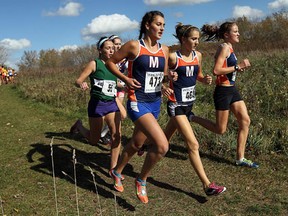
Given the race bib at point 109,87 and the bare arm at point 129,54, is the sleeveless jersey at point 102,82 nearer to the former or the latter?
the race bib at point 109,87

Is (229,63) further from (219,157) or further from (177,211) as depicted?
(177,211)

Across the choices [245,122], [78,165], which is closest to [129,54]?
[245,122]

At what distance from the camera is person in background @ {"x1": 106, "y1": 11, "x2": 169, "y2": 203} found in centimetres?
367

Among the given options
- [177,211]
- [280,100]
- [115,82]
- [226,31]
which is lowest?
[177,211]

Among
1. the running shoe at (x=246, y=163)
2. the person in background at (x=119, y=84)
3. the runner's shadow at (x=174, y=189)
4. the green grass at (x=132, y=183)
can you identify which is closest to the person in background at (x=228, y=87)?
the running shoe at (x=246, y=163)

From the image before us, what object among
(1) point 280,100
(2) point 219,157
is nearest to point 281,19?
(1) point 280,100

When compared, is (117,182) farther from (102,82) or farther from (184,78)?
(184,78)

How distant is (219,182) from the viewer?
15.1 ft

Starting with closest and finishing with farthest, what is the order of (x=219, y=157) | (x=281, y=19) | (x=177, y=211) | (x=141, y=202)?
(x=177, y=211) → (x=141, y=202) → (x=219, y=157) → (x=281, y=19)

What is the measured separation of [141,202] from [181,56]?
187cm

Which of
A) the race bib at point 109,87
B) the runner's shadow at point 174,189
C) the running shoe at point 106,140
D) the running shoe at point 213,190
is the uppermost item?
the race bib at point 109,87

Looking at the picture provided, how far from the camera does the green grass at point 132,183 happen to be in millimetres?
3887

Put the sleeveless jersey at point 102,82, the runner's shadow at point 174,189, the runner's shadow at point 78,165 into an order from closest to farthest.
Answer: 1. the runner's shadow at point 174,189
2. the runner's shadow at point 78,165
3. the sleeveless jersey at point 102,82

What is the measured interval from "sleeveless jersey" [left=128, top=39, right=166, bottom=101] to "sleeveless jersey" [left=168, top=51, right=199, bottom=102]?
47cm
